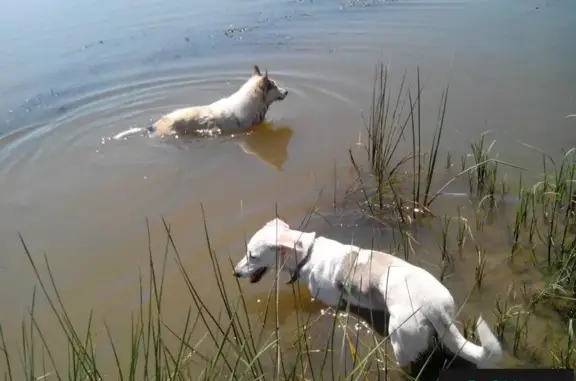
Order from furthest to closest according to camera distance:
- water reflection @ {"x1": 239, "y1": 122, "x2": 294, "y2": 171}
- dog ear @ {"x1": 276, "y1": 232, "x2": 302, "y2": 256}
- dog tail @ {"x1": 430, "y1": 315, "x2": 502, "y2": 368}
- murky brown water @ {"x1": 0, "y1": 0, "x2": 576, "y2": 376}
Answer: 1. water reflection @ {"x1": 239, "y1": 122, "x2": 294, "y2": 171}
2. murky brown water @ {"x1": 0, "y1": 0, "x2": 576, "y2": 376}
3. dog ear @ {"x1": 276, "y1": 232, "x2": 302, "y2": 256}
4. dog tail @ {"x1": 430, "y1": 315, "x2": 502, "y2": 368}

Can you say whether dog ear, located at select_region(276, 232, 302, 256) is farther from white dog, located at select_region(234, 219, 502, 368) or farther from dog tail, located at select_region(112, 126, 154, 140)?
dog tail, located at select_region(112, 126, 154, 140)

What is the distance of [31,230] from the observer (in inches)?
214

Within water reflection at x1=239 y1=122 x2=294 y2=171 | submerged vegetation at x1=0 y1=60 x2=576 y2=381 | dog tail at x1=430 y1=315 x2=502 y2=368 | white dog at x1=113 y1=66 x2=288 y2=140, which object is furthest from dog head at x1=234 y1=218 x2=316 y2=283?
white dog at x1=113 y1=66 x2=288 y2=140

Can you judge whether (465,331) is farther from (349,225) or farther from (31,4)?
(31,4)

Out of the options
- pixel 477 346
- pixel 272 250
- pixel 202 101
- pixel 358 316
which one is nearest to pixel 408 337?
pixel 477 346

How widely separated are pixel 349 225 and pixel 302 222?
1.37 ft

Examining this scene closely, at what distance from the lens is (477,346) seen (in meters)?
3.10

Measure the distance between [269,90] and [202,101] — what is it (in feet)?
4.30

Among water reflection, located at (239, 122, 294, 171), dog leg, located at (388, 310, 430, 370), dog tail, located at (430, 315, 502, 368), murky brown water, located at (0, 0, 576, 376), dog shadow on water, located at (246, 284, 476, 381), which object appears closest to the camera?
dog tail, located at (430, 315, 502, 368)

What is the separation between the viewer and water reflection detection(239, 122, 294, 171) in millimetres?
6355

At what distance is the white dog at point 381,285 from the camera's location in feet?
10.3

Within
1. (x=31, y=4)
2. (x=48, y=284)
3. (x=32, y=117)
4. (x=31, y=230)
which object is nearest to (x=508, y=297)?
(x=48, y=284)

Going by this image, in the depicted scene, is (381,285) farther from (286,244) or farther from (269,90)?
(269,90)

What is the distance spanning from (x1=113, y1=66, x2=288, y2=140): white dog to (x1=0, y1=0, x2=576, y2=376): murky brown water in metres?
0.21
